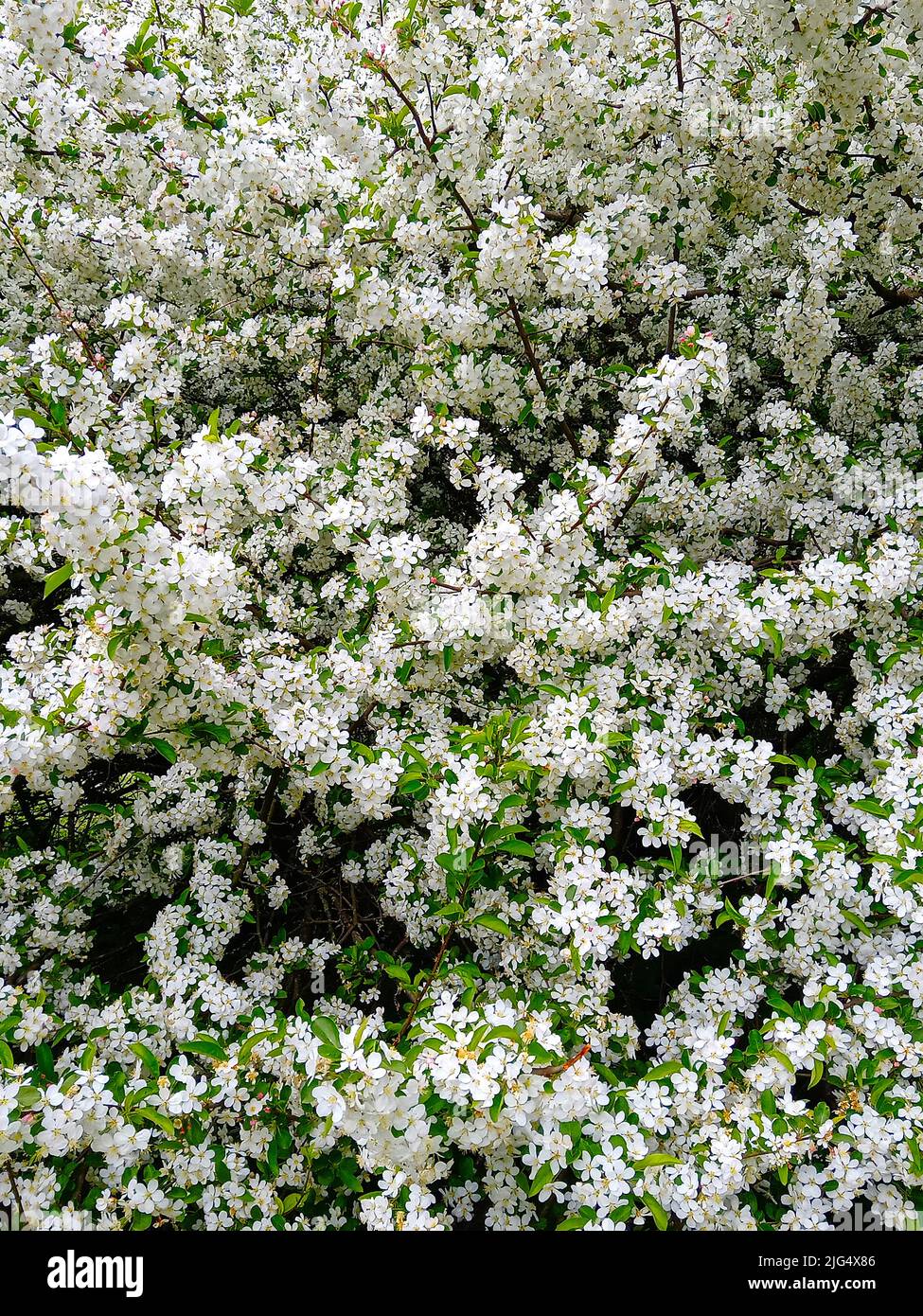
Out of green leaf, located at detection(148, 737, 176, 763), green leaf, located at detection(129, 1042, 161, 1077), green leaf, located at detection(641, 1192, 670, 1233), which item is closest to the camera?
green leaf, located at detection(641, 1192, 670, 1233)

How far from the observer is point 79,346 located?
3.60 metres

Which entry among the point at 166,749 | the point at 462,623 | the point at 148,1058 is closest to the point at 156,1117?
the point at 148,1058

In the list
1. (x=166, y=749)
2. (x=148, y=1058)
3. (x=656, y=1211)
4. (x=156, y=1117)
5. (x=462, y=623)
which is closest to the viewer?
(x=656, y=1211)

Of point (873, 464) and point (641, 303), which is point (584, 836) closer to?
point (873, 464)

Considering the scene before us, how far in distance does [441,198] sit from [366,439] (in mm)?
1206

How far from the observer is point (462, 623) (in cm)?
286

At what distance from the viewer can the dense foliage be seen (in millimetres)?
2270

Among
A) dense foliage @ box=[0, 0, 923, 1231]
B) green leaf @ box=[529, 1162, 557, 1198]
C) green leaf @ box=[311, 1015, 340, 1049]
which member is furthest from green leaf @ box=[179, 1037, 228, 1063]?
green leaf @ box=[529, 1162, 557, 1198]

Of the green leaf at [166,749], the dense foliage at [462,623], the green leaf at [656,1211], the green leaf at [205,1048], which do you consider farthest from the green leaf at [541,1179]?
the green leaf at [166,749]

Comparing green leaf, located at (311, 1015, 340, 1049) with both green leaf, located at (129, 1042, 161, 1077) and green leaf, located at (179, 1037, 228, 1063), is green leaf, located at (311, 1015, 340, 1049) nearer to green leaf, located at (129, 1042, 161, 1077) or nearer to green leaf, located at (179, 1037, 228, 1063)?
green leaf, located at (179, 1037, 228, 1063)

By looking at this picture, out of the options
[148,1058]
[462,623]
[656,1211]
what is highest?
[462,623]

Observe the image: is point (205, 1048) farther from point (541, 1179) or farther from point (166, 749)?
point (541, 1179)

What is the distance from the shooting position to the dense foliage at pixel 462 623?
7.45 ft
